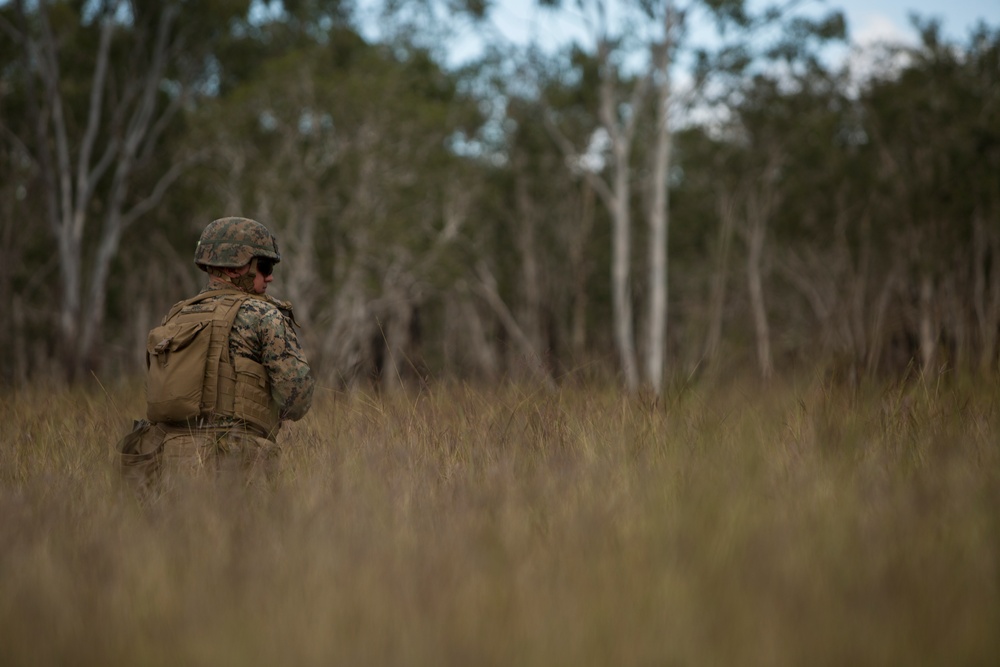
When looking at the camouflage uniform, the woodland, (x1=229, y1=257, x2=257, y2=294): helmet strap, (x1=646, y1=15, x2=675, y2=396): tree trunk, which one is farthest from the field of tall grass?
(x1=646, y1=15, x2=675, y2=396): tree trunk

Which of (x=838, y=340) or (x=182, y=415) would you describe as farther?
(x=838, y=340)

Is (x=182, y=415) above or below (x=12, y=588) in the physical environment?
above

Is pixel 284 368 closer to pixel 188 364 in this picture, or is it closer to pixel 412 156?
pixel 188 364

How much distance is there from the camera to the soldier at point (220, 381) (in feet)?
13.6

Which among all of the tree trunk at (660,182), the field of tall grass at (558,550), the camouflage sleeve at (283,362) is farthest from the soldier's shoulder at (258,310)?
the tree trunk at (660,182)

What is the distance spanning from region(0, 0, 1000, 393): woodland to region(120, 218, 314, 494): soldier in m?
14.5

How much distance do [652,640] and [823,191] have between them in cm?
3145

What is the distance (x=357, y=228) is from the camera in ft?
81.7

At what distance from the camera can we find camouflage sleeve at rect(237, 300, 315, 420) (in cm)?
424

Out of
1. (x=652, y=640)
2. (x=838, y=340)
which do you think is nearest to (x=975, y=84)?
(x=838, y=340)

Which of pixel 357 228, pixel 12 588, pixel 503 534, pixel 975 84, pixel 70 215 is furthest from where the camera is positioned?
pixel 975 84

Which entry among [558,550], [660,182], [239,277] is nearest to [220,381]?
[239,277]

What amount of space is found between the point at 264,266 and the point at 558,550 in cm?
231

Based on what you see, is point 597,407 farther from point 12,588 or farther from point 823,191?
point 823,191
